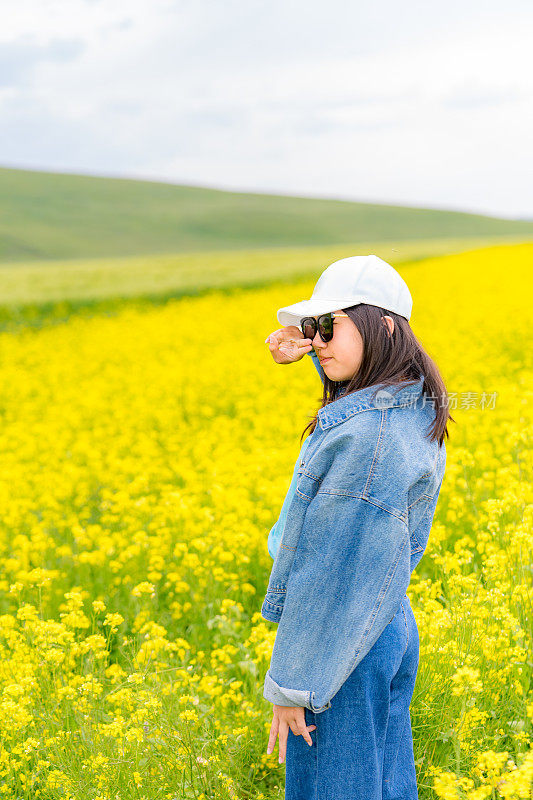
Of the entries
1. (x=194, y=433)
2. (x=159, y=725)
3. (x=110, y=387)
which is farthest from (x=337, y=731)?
(x=110, y=387)

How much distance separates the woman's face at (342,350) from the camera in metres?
1.87

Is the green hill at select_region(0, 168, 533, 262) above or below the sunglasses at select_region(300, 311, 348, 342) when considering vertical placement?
above

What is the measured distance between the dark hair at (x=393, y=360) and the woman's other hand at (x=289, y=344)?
0.55ft

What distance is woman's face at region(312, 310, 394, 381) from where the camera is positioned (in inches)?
73.5

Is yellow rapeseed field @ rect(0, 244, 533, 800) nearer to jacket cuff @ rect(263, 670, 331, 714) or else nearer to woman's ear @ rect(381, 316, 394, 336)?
jacket cuff @ rect(263, 670, 331, 714)

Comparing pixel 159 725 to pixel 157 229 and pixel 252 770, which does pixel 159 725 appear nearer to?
pixel 252 770

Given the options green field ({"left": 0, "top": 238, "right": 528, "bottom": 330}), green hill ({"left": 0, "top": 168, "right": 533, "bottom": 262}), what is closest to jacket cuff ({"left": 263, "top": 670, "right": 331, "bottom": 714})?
green field ({"left": 0, "top": 238, "right": 528, "bottom": 330})

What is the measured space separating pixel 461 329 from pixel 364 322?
34.3 feet

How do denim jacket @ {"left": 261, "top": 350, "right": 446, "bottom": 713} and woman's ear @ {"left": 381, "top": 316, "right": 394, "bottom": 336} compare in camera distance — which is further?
woman's ear @ {"left": 381, "top": 316, "right": 394, "bottom": 336}

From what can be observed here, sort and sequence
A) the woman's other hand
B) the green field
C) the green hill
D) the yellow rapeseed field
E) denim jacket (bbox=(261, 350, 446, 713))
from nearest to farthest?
denim jacket (bbox=(261, 350, 446, 713)) < the woman's other hand < the yellow rapeseed field < the green field < the green hill

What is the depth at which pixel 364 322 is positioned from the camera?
6.08ft

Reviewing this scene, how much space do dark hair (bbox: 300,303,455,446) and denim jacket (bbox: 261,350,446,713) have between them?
61mm

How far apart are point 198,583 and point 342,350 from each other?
9.04ft

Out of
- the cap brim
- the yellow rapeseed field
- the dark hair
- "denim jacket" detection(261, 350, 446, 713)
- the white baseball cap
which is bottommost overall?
the yellow rapeseed field
